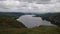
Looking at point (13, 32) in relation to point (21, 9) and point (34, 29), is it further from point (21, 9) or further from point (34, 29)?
point (21, 9)

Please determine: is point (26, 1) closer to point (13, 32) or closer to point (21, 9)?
point (21, 9)

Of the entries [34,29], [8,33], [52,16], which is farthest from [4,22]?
[52,16]

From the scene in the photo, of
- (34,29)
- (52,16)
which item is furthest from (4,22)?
(52,16)

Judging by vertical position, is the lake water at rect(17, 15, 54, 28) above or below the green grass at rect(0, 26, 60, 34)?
above

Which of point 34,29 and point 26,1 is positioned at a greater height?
point 26,1

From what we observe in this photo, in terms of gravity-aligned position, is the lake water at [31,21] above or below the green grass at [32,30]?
above

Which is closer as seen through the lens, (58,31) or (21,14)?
(58,31)
